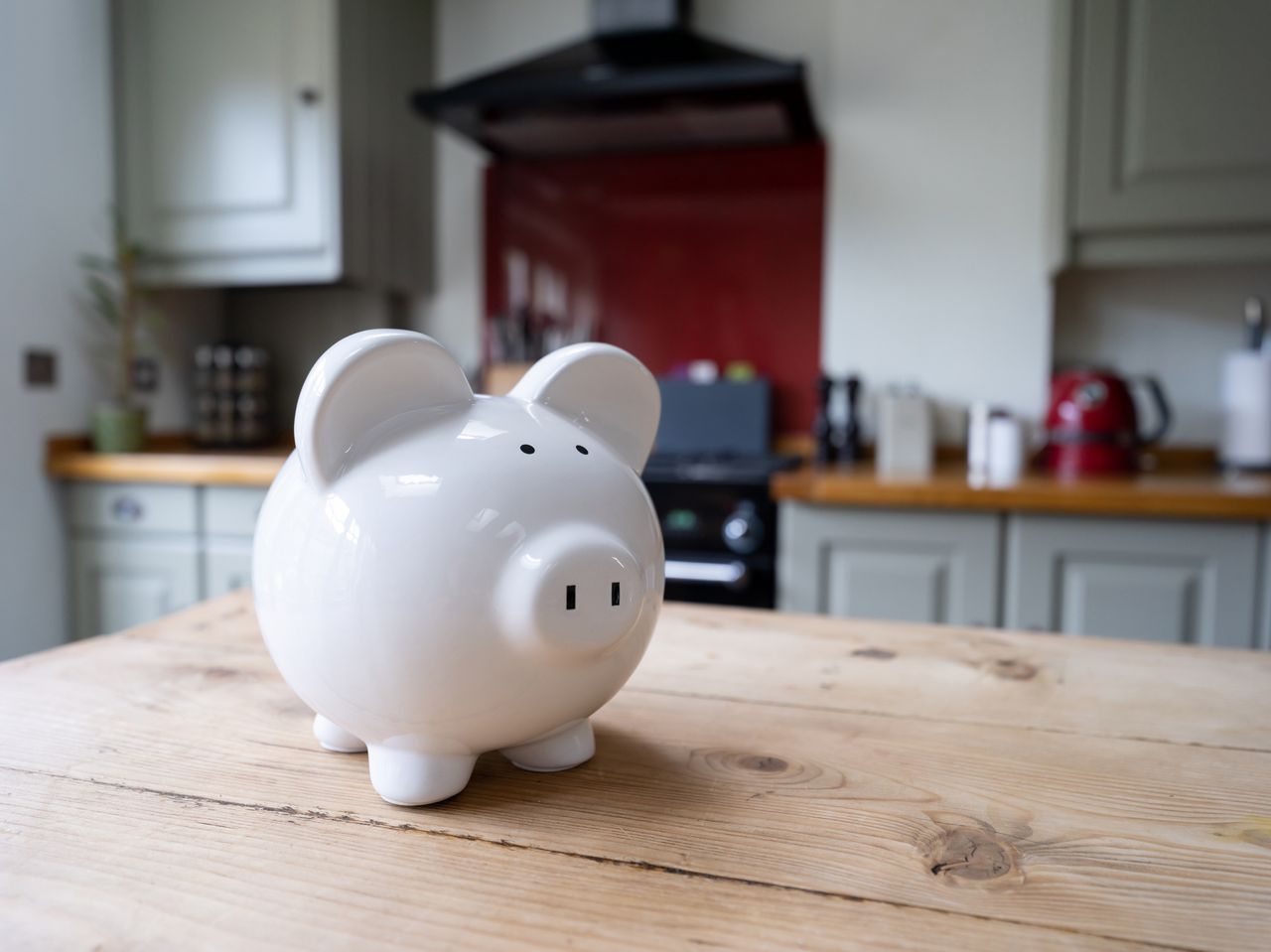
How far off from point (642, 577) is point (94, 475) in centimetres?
214

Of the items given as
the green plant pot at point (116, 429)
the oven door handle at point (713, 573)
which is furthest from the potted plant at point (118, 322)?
the oven door handle at point (713, 573)

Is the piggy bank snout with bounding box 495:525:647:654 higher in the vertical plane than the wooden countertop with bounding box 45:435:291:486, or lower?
higher

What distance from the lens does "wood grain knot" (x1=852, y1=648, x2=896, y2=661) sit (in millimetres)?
799

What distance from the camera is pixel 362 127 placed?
2.37 meters

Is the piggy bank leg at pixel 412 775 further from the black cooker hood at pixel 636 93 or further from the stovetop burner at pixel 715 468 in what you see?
the black cooker hood at pixel 636 93

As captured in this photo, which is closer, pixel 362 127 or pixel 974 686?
pixel 974 686

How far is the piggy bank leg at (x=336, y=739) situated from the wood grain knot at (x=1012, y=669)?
52cm

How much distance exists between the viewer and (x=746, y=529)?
185 centimetres

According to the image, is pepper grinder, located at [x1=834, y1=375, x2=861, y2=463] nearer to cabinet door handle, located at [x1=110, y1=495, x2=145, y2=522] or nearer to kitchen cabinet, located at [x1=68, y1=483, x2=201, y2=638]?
kitchen cabinet, located at [x1=68, y1=483, x2=201, y2=638]

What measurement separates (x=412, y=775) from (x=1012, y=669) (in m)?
0.53

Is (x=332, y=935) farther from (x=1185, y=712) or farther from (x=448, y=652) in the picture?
(x=1185, y=712)

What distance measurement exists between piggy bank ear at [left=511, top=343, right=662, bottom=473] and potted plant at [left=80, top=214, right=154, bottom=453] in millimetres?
2126

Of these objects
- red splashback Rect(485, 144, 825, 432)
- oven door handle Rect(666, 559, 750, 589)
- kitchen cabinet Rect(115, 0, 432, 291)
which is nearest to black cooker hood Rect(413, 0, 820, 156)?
red splashback Rect(485, 144, 825, 432)

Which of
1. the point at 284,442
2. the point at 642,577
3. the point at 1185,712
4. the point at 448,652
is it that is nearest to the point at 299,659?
the point at 448,652
